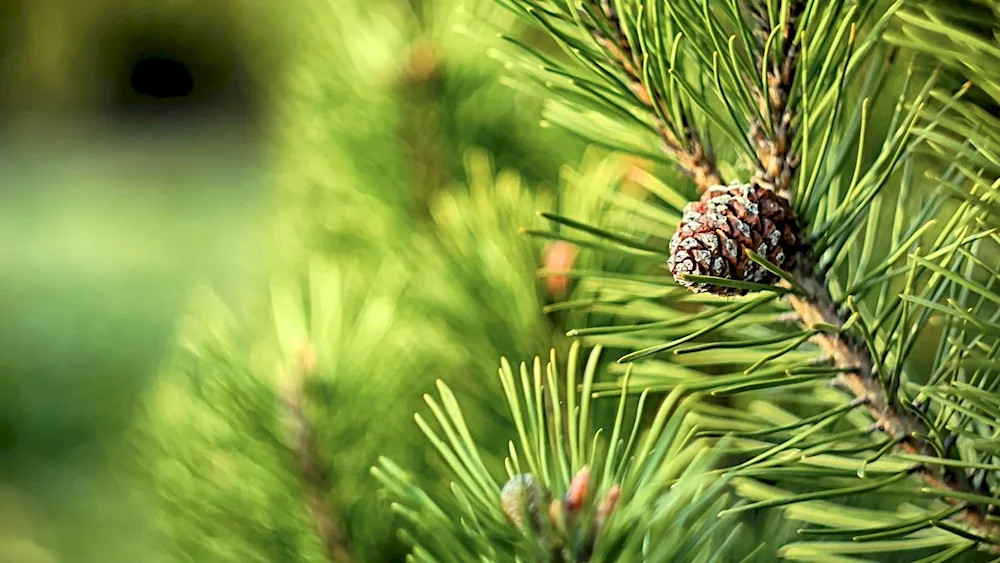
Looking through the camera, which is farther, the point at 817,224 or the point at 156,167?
the point at 156,167

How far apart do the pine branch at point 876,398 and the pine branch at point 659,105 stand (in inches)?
1.1

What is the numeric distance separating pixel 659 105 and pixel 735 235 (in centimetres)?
3

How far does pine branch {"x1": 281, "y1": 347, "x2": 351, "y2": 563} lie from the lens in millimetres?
254

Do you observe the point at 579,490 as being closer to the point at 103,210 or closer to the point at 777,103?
the point at 777,103

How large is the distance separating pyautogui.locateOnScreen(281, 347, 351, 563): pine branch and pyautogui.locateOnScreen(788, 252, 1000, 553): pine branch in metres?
Answer: 0.16

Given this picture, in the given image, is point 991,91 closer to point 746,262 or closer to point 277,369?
point 746,262

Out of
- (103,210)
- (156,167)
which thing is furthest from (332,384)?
(156,167)

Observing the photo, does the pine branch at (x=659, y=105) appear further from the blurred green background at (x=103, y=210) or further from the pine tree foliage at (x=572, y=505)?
the blurred green background at (x=103, y=210)

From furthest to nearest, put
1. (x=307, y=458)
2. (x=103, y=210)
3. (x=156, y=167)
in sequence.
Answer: (x=156, y=167)
(x=103, y=210)
(x=307, y=458)

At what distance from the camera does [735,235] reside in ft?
0.47

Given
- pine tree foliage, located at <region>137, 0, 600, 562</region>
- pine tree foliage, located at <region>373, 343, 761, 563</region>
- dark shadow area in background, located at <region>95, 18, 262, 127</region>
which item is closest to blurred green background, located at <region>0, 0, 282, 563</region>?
dark shadow area in background, located at <region>95, 18, 262, 127</region>

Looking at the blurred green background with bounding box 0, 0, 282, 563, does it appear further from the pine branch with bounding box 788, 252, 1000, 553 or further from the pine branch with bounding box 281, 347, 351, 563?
the pine branch with bounding box 788, 252, 1000, 553

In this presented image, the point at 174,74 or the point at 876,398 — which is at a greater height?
the point at 876,398

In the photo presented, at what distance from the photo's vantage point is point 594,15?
16 cm
